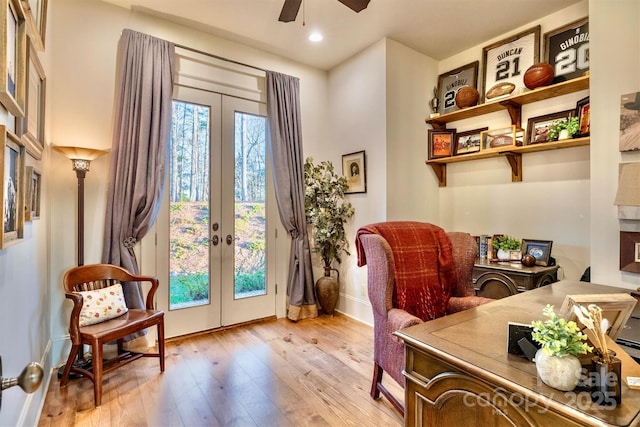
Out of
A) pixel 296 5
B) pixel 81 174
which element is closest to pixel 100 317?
pixel 81 174

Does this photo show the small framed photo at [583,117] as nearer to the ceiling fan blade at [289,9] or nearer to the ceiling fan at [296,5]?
the ceiling fan at [296,5]

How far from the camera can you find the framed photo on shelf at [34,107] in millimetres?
1647

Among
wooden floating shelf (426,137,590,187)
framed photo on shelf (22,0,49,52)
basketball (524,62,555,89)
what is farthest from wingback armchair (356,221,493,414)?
framed photo on shelf (22,0,49,52)

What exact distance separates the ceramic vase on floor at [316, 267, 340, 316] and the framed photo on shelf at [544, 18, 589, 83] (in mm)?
3056

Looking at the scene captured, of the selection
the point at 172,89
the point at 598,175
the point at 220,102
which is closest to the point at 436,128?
the point at 598,175

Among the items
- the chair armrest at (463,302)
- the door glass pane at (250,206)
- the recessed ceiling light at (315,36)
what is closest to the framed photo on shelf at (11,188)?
the door glass pane at (250,206)

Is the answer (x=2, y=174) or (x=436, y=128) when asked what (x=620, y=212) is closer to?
(x=436, y=128)

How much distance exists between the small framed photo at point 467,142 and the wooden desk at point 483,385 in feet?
8.28

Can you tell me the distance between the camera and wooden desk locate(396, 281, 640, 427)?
76cm

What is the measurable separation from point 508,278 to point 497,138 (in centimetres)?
144

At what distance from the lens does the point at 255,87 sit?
12.1 feet

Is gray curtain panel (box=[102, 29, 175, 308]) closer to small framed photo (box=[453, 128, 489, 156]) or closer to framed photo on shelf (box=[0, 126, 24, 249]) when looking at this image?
framed photo on shelf (box=[0, 126, 24, 249])

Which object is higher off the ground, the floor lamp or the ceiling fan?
the ceiling fan

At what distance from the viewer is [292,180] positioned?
3746mm
